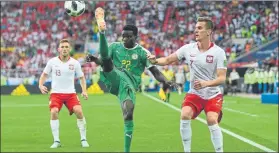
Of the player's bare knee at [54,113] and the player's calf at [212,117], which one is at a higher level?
the player's calf at [212,117]

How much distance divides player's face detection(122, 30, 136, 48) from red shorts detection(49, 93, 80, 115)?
3696mm

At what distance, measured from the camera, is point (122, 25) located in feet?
188

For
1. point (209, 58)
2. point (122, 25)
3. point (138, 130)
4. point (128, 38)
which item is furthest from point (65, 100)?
point (122, 25)

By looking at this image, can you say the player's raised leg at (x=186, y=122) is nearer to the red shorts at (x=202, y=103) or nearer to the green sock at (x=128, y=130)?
the red shorts at (x=202, y=103)

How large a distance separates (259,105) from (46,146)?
2064 centimetres

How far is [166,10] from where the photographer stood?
2530 inches

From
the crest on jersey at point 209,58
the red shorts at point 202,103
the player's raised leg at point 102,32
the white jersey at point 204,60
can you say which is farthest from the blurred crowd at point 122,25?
the player's raised leg at point 102,32

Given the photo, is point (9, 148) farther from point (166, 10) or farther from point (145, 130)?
point (166, 10)

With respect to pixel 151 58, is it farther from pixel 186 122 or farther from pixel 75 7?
pixel 186 122

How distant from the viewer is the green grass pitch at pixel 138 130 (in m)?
20.0

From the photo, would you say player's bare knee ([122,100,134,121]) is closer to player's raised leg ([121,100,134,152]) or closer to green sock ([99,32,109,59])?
player's raised leg ([121,100,134,152])

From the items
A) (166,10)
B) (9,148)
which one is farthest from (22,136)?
(166,10)

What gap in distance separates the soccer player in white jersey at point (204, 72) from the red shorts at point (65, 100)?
9.07 ft

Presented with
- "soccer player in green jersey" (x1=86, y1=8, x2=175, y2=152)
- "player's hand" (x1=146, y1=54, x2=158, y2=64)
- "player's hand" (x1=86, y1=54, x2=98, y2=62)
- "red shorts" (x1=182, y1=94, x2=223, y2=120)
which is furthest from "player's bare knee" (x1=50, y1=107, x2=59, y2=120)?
"player's hand" (x1=86, y1=54, x2=98, y2=62)
